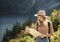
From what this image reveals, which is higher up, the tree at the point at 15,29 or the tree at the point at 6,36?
the tree at the point at 15,29

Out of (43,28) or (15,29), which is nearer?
(43,28)

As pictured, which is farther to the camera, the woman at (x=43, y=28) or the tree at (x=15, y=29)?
the tree at (x=15, y=29)

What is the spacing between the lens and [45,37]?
2344 millimetres

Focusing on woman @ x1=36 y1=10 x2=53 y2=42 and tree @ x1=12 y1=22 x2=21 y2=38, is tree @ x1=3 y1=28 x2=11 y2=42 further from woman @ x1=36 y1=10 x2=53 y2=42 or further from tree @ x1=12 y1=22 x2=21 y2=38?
woman @ x1=36 y1=10 x2=53 y2=42

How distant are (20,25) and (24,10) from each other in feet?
1.27

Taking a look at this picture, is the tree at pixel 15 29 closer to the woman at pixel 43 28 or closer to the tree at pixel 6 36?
the tree at pixel 6 36

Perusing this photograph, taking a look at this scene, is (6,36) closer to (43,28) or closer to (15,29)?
(15,29)

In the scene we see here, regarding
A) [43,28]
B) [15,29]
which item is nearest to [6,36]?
[15,29]

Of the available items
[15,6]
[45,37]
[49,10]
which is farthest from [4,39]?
[45,37]

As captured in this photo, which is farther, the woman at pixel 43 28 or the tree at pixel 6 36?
the tree at pixel 6 36

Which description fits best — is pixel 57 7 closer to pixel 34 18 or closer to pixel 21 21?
pixel 34 18

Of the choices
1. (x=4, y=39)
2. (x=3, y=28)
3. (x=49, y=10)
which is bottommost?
(x=4, y=39)

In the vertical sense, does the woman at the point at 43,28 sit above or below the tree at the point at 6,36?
above

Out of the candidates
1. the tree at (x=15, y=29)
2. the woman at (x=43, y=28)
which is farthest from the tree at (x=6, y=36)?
the woman at (x=43, y=28)
